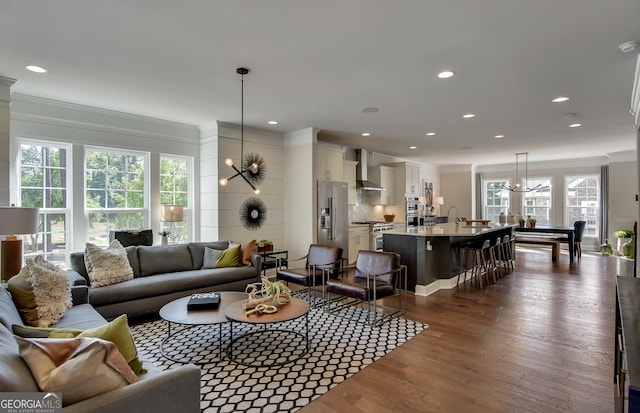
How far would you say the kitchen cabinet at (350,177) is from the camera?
25.3ft

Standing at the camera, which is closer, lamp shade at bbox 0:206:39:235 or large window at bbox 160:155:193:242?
lamp shade at bbox 0:206:39:235

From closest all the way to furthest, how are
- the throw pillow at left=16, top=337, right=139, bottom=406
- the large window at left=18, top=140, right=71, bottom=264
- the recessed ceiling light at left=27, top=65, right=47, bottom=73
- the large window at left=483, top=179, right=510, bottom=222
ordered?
1. the throw pillow at left=16, top=337, right=139, bottom=406
2. the recessed ceiling light at left=27, top=65, right=47, bottom=73
3. the large window at left=18, top=140, right=71, bottom=264
4. the large window at left=483, top=179, right=510, bottom=222

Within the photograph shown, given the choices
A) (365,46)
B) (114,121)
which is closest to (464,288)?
(365,46)

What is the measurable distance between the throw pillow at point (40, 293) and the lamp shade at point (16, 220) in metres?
0.41

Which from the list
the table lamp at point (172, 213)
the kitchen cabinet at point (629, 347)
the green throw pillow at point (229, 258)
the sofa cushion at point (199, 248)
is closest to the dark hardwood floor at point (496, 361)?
the kitchen cabinet at point (629, 347)

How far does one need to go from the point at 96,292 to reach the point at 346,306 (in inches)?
116

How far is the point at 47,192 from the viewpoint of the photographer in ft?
14.7

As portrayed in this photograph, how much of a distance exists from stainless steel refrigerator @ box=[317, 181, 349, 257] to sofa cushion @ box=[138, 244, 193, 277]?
7.90 feet

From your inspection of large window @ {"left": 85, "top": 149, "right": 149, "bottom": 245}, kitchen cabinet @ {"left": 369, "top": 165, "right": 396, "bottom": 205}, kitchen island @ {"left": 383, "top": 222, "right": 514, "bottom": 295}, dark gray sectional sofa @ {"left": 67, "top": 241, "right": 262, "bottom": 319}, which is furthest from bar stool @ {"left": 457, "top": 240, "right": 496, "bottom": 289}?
large window @ {"left": 85, "top": 149, "right": 149, "bottom": 245}

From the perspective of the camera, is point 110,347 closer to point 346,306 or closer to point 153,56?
point 153,56

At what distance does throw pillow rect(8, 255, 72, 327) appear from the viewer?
8.31 ft

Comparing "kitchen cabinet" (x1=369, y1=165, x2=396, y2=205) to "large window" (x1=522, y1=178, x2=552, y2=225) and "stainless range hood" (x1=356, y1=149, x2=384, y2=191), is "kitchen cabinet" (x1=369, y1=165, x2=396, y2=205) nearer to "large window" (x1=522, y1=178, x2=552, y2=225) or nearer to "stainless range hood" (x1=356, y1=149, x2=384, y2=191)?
"stainless range hood" (x1=356, y1=149, x2=384, y2=191)

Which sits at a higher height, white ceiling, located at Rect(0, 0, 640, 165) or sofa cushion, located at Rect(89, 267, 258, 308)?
white ceiling, located at Rect(0, 0, 640, 165)

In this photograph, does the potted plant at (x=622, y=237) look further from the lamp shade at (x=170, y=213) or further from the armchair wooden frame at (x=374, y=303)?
the lamp shade at (x=170, y=213)
